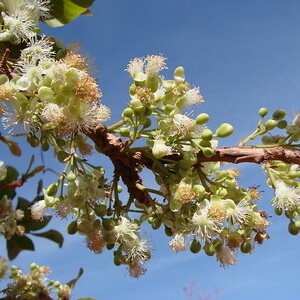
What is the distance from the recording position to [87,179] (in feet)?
4.74

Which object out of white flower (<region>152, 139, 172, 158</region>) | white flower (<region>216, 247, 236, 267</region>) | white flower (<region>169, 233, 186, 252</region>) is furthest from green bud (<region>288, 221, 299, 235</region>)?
white flower (<region>152, 139, 172, 158</region>)

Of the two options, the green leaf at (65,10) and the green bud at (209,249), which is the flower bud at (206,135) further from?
the green leaf at (65,10)

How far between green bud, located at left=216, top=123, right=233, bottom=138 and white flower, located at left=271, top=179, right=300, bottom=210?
18 centimetres

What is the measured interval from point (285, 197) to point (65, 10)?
101 cm

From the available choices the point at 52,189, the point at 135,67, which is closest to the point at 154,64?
the point at 135,67

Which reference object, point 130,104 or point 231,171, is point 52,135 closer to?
point 130,104

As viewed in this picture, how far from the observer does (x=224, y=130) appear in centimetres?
149

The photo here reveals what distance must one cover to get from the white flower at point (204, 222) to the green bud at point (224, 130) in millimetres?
187

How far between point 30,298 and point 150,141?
63 centimetres

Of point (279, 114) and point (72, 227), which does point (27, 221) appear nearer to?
point (72, 227)

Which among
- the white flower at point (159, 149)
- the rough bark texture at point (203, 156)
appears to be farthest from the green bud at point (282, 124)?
the white flower at point (159, 149)

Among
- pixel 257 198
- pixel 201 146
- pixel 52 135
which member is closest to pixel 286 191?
pixel 257 198

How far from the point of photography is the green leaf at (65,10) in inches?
76.2

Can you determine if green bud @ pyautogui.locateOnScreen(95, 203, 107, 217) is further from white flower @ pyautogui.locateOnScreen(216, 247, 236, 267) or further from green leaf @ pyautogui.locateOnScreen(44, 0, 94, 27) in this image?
green leaf @ pyautogui.locateOnScreen(44, 0, 94, 27)
